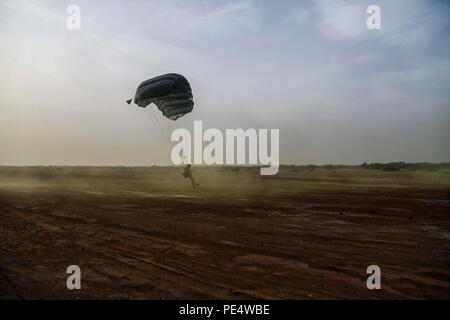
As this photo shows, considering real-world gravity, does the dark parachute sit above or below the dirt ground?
above

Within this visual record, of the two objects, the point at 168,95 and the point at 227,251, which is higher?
the point at 168,95

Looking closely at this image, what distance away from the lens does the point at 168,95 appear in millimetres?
17203

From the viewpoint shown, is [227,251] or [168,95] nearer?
[227,251]

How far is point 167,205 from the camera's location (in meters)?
17.7

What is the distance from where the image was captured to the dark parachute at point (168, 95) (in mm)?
15967

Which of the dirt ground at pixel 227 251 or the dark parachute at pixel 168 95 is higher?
the dark parachute at pixel 168 95

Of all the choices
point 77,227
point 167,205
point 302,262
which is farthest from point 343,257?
point 167,205

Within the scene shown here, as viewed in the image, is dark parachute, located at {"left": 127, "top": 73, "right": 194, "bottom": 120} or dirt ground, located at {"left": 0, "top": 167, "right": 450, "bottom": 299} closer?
dirt ground, located at {"left": 0, "top": 167, "right": 450, "bottom": 299}

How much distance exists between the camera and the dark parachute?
16.0 meters

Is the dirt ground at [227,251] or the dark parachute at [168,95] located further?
the dark parachute at [168,95]

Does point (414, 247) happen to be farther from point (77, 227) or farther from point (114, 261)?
point (77, 227)
